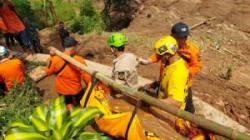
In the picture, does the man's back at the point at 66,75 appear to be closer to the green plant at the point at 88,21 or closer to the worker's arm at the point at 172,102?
the worker's arm at the point at 172,102

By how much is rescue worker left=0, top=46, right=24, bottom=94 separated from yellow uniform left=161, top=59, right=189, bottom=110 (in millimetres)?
2848

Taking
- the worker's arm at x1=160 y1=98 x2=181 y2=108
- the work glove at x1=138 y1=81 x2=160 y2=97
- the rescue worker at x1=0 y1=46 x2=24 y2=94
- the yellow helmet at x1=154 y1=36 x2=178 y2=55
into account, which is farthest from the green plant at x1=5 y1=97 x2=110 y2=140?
the rescue worker at x1=0 y1=46 x2=24 y2=94

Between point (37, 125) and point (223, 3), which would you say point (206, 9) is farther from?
point (37, 125)

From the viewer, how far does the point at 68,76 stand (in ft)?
20.7

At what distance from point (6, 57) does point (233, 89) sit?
4.79 metres

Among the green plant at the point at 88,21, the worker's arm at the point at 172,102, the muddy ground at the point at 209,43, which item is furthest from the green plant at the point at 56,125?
the green plant at the point at 88,21

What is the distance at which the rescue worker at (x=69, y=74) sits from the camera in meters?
6.11

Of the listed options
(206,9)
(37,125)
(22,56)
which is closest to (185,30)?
(37,125)

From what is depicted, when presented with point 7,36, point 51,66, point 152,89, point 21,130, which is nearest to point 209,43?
point 7,36

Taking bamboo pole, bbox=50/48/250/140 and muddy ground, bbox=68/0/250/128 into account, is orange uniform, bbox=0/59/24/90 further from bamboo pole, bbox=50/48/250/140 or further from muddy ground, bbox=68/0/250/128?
muddy ground, bbox=68/0/250/128

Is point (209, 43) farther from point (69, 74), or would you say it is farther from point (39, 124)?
point (39, 124)

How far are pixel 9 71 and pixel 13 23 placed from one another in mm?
3720

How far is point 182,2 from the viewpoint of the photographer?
50.0ft

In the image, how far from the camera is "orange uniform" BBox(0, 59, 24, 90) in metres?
6.62
